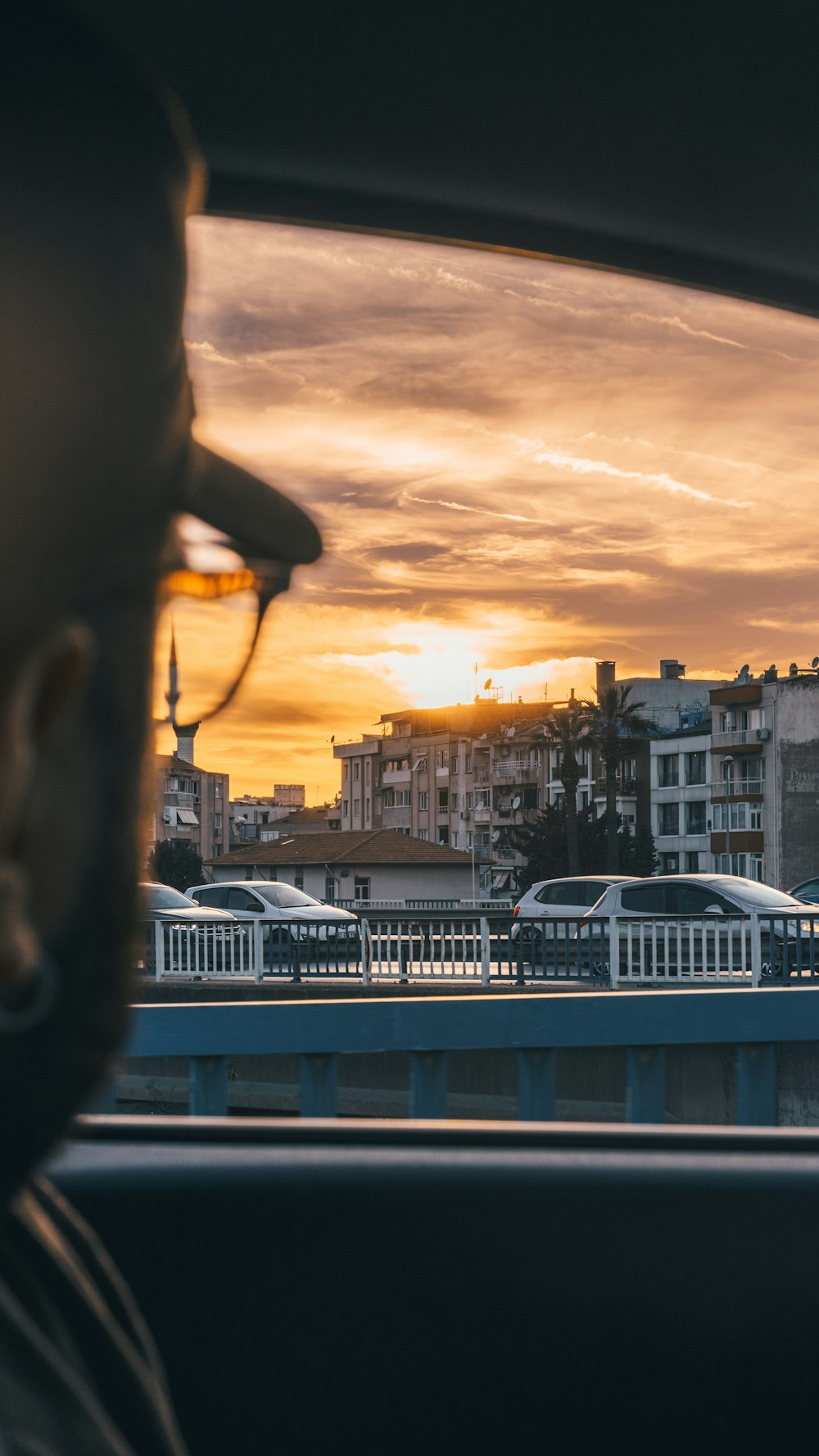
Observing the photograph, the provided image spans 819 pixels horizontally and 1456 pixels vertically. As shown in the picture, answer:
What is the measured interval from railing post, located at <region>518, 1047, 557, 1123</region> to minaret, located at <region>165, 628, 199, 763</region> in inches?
88.0

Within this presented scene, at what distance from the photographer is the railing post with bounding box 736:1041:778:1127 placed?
122 inches

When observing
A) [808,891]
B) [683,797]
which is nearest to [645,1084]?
[808,891]

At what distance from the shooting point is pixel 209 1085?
9.77 ft

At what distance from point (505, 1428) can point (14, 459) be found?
1.81m

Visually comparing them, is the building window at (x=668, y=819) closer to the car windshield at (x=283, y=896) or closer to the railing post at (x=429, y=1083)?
the car windshield at (x=283, y=896)

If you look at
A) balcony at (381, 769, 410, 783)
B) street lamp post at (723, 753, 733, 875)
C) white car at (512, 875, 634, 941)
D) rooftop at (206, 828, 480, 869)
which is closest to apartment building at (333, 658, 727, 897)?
balcony at (381, 769, 410, 783)

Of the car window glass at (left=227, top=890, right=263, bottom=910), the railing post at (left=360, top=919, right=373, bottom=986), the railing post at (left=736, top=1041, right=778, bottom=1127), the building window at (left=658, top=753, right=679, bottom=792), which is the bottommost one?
the railing post at (left=360, top=919, right=373, bottom=986)

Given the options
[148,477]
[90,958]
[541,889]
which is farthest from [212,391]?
[541,889]

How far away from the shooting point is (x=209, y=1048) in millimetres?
2924

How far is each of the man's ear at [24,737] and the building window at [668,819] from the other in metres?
81.8

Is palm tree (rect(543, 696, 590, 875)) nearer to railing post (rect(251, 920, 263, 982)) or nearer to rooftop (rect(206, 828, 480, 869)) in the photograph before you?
rooftop (rect(206, 828, 480, 869))

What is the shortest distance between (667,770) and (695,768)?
308 cm

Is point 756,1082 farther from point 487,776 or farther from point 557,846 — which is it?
point 487,776

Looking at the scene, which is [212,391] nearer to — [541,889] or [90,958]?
[90,958]
